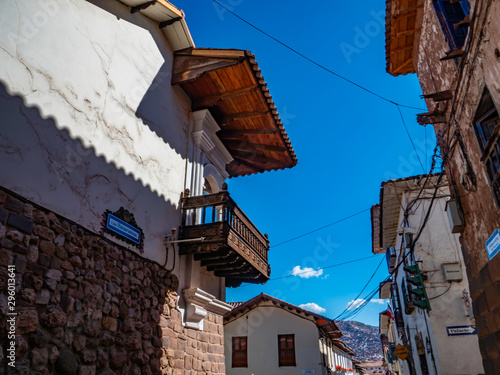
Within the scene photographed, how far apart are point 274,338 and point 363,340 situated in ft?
288

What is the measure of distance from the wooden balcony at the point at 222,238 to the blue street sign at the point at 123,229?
1.09m

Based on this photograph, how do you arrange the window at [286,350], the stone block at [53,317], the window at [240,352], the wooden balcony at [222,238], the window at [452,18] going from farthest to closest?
the window at [240,352] < the window at [286,350] < the wooden balcony at [222,238] < the window at [452,18] < the stone block at [53,317]

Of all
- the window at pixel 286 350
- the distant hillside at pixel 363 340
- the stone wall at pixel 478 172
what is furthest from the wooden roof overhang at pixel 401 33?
the distant hillside at pixel 363 340

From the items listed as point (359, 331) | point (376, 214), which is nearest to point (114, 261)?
point (376, 214)

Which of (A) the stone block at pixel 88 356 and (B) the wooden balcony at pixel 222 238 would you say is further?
(B) the wooden balcony at pixel 222 238

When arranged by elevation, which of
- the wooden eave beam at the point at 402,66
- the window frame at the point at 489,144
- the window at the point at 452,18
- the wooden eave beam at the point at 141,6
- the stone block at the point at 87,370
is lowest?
the stone block at the point at 87,370

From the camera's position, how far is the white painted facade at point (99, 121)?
4.22 meters

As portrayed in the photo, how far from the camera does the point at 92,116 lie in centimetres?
525

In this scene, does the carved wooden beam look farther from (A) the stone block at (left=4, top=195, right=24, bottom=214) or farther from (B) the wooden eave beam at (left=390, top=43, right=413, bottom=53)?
(A) the stone block at (left=4, top=195, right=24, bottom=214)

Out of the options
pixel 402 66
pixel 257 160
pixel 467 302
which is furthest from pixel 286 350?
pixel 402 66

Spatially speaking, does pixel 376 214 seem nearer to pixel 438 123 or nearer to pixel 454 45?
pixel 438 123

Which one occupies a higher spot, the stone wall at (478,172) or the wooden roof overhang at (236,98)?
the wooden roof overhang at (236,98)

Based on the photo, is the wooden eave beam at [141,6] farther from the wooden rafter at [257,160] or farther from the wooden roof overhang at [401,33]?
the wooden rafter at [257,160]

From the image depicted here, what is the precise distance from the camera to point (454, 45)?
18.9ft
